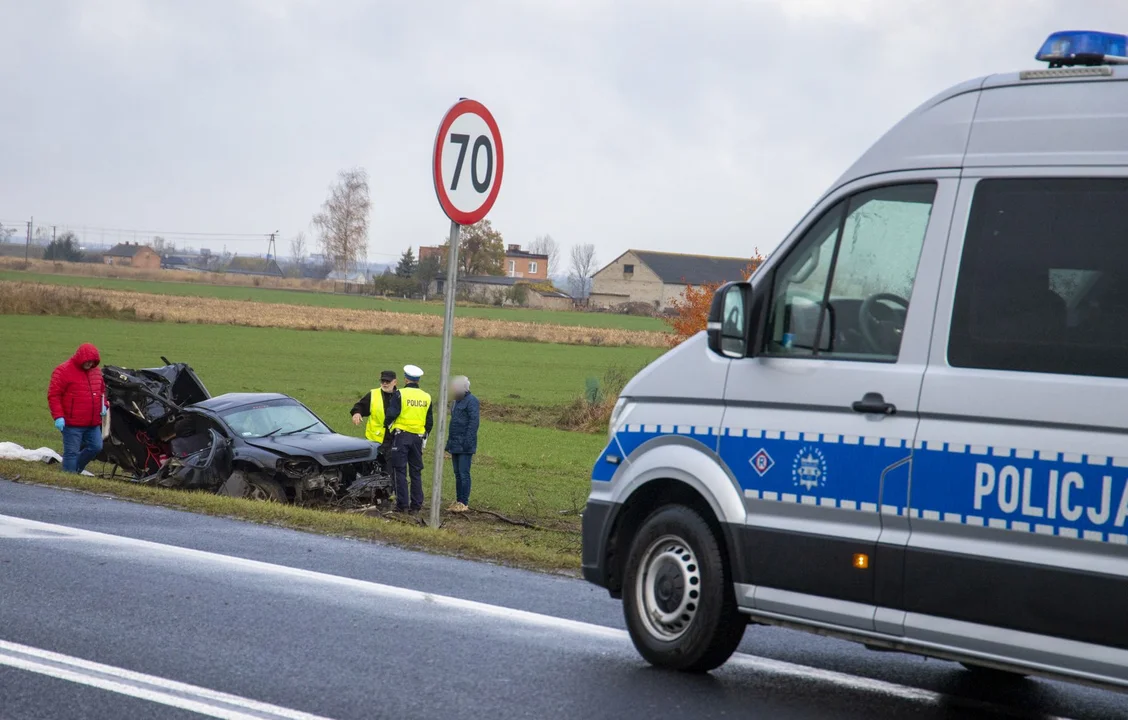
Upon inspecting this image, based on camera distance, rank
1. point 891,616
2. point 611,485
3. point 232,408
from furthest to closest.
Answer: point 232,408 < point 611,485 < point 891,616

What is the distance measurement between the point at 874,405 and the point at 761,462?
659mm

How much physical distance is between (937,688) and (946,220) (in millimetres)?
2187

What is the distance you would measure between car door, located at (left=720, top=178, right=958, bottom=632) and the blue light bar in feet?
2.11

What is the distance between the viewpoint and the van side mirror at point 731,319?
19.7ft

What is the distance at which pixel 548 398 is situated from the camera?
39.7 m

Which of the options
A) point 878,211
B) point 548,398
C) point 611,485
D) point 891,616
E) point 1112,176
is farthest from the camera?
point 548,398

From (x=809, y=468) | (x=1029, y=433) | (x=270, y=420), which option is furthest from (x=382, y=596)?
(x=270, y=420)

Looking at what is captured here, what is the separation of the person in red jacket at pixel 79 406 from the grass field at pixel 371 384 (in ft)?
6.72

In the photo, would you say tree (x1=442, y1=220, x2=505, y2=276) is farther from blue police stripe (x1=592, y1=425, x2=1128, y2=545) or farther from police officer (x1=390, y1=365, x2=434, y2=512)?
blue police stripe (x1=592, y1=425, x2=1128, y2=545)

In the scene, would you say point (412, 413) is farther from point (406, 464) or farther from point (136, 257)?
point (136, 257)

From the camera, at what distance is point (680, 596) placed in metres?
6.23

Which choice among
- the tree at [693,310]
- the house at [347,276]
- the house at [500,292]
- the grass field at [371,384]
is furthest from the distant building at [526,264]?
the tree at [693,310]

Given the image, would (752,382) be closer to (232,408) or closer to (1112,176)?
(1112,176)

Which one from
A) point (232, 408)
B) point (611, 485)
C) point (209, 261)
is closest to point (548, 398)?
point (232, 408)
